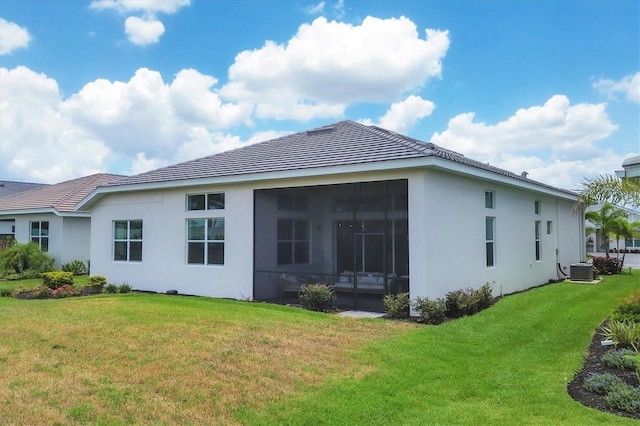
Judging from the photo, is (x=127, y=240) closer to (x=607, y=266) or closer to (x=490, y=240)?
(x=490, y=240)

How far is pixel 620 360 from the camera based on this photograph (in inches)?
271

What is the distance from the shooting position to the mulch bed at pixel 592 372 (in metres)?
5.59

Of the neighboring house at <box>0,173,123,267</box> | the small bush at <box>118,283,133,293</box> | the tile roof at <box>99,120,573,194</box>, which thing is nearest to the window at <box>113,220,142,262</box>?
the small bush at <box>118,283,133,293</box>

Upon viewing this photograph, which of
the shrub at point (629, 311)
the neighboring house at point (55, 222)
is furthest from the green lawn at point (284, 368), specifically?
the neighboring house at point (55, 222)

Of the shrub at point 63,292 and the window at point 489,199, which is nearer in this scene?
the window at point 489,199

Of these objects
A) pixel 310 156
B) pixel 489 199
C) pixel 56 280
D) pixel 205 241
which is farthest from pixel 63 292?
pixel 489 199

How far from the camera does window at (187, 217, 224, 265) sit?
49.2 ft

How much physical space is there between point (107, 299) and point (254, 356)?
26.6 ft

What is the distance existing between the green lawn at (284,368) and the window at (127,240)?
19.0 feet

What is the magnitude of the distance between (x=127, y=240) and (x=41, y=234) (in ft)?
33.9

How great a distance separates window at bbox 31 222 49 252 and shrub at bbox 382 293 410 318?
2022 cm

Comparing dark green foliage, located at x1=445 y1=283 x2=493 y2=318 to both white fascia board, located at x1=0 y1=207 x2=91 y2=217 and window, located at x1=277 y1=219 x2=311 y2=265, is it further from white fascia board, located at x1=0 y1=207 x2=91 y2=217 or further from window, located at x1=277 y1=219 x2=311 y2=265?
white fascia board, located at x1=0 y1=207 x2=91 y2=217

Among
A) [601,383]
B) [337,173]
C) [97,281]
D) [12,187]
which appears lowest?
[601,383]

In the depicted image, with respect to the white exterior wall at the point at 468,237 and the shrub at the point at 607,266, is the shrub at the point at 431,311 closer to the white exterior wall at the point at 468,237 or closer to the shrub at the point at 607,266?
the white exterior wall at the point at 468,237
